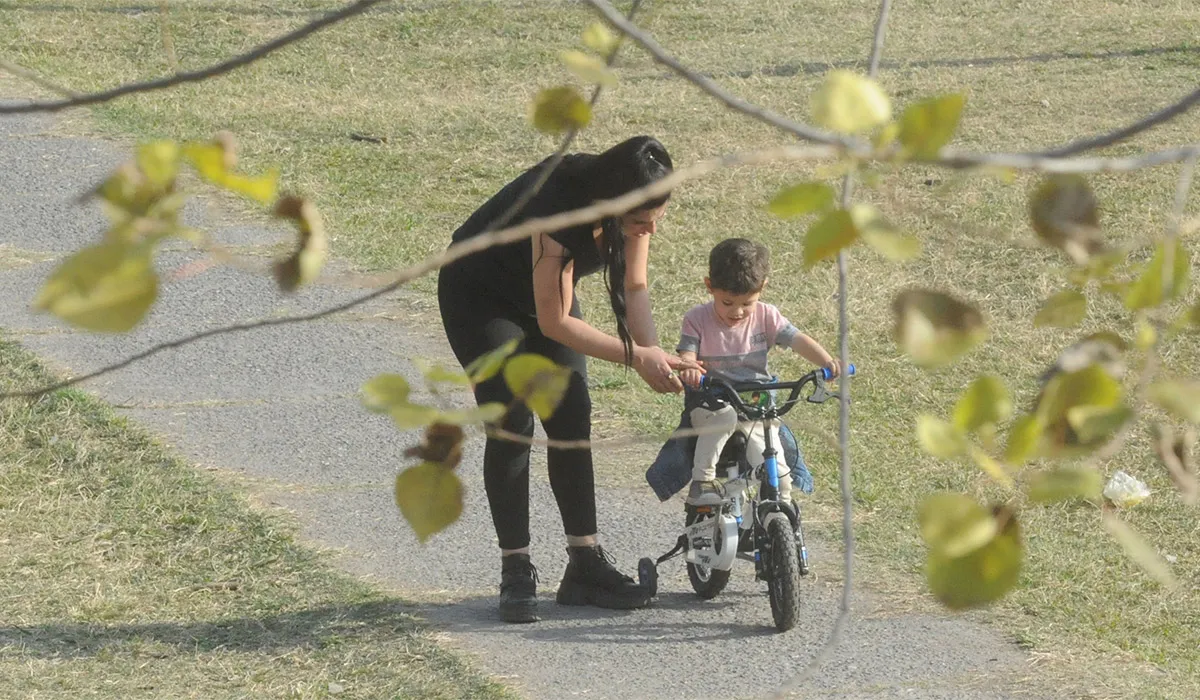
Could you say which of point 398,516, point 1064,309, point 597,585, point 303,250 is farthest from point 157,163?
point 398,516

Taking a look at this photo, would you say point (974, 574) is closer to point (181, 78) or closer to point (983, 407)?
point (983, 407)

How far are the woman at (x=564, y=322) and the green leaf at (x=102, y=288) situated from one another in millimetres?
2640

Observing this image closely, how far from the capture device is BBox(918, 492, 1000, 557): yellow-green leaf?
35.5 inches

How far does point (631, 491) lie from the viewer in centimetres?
558

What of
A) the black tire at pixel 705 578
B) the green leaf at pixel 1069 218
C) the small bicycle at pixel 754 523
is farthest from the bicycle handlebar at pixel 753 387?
the green leaf at pixel 1069 218

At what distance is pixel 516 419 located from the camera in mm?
4012

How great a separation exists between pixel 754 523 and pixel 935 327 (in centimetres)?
347

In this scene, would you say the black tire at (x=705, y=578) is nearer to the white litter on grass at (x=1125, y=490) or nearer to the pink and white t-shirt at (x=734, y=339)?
the pink and white t-shirt at (x=734, y=339)

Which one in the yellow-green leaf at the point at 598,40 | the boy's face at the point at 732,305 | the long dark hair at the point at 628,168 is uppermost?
the long dark hair at the point at 628,168

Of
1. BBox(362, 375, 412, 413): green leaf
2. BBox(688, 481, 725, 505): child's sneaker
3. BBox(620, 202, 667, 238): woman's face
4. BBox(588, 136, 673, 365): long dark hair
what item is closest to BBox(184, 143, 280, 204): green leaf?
BBox(362, 375, 412, 413): green leaf

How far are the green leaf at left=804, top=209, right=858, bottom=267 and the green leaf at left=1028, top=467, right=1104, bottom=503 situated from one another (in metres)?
0.18

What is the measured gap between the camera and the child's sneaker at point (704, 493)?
4.42 meters

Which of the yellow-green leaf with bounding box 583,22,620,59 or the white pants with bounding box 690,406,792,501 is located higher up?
the yellow-green leaf with bounding box 583,22,620,59

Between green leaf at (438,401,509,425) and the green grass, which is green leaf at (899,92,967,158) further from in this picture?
the green grass
